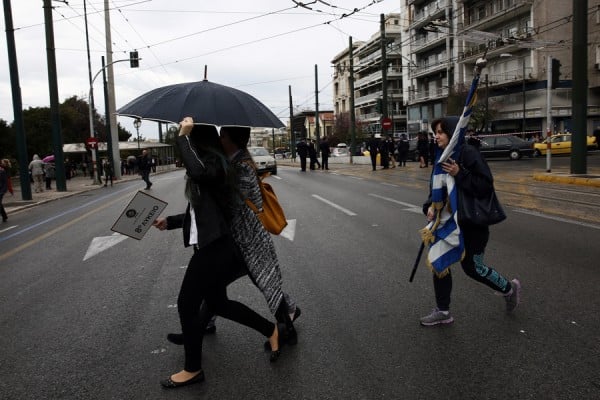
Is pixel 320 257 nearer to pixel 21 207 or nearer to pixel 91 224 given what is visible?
pixel 91 224

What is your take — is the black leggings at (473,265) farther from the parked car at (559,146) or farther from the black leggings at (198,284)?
the parked car at (559,146)

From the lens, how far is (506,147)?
29.1 meters

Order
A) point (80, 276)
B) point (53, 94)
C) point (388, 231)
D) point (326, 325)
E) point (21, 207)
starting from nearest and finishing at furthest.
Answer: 1. point (326, 325)
2. point (80, 276)
3. point (388, 231)
4. point (21, 207)
5. point (53, 94)

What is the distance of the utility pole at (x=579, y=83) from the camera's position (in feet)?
47.0

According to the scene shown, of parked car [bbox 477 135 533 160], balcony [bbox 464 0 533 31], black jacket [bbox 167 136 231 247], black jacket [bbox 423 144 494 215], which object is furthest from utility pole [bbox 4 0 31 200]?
balcony [bbox 464 0 533 31]

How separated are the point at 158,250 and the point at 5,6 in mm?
15582

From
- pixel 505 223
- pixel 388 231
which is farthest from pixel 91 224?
pixel 505 223

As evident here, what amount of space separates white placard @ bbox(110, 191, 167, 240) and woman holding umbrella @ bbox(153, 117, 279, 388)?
21.7 inches

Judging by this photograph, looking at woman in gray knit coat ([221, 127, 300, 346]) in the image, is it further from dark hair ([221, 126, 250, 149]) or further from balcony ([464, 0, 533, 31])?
balcony ([464, 0, 533, 31])

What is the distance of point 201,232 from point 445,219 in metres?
1.91

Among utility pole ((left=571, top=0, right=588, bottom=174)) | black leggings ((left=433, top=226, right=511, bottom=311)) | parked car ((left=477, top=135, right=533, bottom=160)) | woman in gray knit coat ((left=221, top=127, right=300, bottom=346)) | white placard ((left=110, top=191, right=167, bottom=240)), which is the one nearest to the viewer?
woman in gray knit coat ((left=221, top=127, right=300, bottom=346))

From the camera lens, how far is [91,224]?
11.0 meters

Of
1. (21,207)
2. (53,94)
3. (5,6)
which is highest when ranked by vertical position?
(5,6)

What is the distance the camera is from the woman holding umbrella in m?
3.12
